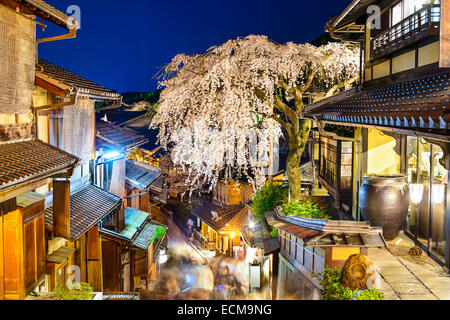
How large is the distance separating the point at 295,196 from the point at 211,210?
1589cm

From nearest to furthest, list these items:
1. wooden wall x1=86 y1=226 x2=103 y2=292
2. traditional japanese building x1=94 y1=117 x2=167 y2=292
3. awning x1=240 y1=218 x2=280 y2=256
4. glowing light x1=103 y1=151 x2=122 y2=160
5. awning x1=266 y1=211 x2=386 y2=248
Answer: awning x1=266 y1=211 x2=386 y2=248
wooden wall x1=86 y1=226 x2=103 y2=292
awning x1=240 y1=218 x2=280 y2=256
traditional japanese building x1=94 y1=117 x2=167 y2=292
glowing light x1=103 y1=151 x2=122 y2=160

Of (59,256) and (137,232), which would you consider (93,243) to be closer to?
(59,256)

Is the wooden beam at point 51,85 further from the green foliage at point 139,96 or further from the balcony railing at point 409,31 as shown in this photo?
the green foliage at point 139,96

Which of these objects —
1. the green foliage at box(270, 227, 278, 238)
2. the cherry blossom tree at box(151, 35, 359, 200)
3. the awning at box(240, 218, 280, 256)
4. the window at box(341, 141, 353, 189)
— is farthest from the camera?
the window at box(341, 141, 353, 189)

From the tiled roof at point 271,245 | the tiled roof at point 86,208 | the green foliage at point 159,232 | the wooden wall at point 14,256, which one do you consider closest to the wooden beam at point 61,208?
the tiled roof at point 86,208

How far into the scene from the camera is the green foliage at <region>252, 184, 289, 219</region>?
48.6ft

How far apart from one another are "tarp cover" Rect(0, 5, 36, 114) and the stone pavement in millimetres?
9121

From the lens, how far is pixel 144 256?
59.3 feet

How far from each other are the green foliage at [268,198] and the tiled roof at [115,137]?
6881 mm

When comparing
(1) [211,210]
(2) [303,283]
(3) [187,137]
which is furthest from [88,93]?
(1) [211,210]

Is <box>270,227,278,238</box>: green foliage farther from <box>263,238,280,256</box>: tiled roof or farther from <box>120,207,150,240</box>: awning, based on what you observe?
<box>120,207,150,240</box>: awning

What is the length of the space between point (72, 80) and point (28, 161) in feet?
15.5

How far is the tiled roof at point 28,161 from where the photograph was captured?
21.1 ft

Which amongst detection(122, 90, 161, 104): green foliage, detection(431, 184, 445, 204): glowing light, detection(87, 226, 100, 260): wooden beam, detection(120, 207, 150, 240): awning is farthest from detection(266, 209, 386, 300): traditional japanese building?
detection(122, 90, 161, 104): green foliage
